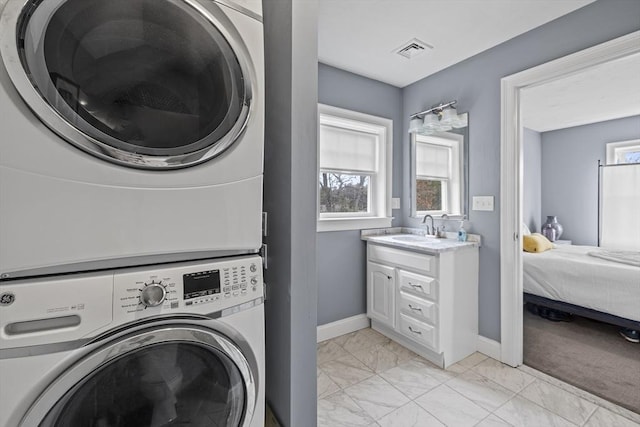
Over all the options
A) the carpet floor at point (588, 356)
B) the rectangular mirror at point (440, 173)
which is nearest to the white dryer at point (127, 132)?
the rectangular mirror at point (440, 173)

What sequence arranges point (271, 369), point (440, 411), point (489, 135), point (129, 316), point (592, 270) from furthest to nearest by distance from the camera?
point (592, 270), point (489, 135), point (440, 411), point (271, 369), point (129, 316)

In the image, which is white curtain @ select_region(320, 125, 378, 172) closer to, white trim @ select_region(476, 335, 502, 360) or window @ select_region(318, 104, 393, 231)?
window @ select_region(318, 104, 393, 231)

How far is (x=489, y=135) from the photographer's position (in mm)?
2305

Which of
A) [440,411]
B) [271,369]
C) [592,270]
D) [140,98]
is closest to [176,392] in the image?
[271,369]

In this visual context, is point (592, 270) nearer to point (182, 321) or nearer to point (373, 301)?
point (373, 301)

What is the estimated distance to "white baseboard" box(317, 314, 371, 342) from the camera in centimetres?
253

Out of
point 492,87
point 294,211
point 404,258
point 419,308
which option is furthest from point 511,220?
point 294,211

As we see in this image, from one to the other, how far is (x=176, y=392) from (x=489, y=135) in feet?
8.37

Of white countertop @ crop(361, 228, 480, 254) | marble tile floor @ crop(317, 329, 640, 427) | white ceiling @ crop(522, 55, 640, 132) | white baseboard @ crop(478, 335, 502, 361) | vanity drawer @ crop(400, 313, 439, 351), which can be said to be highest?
white ceiling @ crop(522, 55, 640, 132)

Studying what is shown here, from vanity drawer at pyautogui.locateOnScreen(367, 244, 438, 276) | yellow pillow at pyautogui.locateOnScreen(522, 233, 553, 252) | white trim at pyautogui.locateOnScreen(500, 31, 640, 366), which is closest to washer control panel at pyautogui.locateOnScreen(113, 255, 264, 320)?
vanity drawer at pyautogui.locateOnScreen(367, 244, 438, 276)

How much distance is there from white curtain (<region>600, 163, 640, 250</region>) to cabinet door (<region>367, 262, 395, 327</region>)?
4.05 m

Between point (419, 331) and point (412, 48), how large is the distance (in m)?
2.19

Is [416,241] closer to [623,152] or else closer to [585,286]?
[585,286]

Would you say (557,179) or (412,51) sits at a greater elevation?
(412,51)
